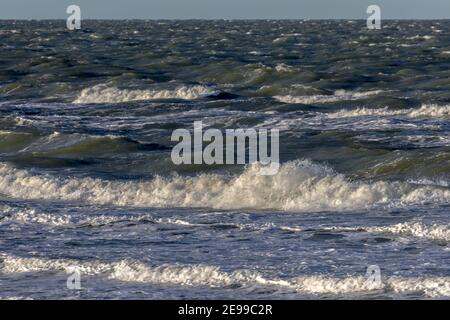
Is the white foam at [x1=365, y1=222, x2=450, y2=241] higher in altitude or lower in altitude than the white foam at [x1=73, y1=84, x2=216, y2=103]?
higher

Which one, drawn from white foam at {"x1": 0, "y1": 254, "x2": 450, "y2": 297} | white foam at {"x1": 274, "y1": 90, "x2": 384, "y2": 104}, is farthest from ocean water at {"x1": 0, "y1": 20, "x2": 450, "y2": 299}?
white foam at {"x1": 274, "y1": 90, "x2": 384, "y2": 104}

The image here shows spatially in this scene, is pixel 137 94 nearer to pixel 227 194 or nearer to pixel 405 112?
pixel 405 112

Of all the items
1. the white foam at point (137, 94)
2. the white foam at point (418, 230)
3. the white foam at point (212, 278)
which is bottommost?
the white foam at point (137, 94)

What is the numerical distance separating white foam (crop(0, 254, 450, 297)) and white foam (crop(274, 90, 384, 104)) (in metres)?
23.9

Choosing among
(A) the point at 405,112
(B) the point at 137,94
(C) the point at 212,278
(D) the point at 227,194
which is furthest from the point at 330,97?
(C) the point at 212,278

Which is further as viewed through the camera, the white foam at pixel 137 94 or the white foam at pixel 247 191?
the white foam at pixel 137 94

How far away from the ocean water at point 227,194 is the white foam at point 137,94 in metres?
0.10

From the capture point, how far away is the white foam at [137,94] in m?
42.3

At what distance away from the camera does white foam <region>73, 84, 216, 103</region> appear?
42344 mm

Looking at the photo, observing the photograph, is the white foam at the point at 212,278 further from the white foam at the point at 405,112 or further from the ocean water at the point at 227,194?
the white foam at the point at 405,112

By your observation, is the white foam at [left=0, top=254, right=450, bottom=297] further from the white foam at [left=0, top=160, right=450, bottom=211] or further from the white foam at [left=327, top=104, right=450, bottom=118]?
the white foam at [left=327, top=104, right=450, bottom=118]

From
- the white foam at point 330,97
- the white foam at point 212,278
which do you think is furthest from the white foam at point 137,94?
the white foam at point 212,278
